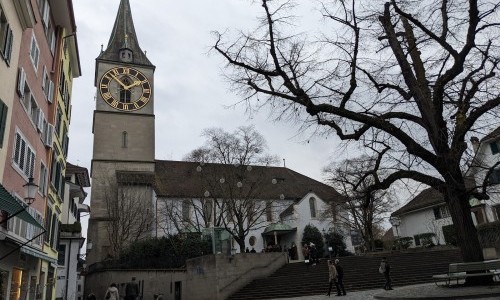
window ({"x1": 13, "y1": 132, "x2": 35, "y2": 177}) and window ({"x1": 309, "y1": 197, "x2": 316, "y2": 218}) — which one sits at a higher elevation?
window ({"x1": 309, "y1": 197, "x2": 316, "y2": 218})

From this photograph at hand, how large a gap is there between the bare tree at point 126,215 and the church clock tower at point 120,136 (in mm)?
137

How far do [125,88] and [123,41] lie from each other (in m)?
7.79

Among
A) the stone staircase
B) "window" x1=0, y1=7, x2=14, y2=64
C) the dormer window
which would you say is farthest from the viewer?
the dormer window

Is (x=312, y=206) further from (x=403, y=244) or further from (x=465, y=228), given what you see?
(x=465, y=228)

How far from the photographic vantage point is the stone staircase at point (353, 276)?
23344 millimetres

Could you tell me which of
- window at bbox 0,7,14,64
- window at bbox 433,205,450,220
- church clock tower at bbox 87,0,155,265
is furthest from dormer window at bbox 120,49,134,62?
window at bbox 0,7,14,64

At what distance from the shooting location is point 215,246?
27.1m

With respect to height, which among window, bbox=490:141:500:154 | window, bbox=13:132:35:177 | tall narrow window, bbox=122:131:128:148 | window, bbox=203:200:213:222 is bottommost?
window, bbox=13:132:35:177

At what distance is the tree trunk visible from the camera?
12.7m

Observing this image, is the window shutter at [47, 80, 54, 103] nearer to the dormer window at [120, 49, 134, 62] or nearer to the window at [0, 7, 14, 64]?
the window at [0, 7, 14, 64]

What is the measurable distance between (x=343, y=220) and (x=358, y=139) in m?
34.1

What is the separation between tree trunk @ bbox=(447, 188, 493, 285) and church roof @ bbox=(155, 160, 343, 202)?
22.5 meters

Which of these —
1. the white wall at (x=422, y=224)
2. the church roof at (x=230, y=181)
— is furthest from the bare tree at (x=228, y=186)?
the white wall at (x=422, y=224)

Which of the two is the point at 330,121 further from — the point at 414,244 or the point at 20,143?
the point at 414,244
